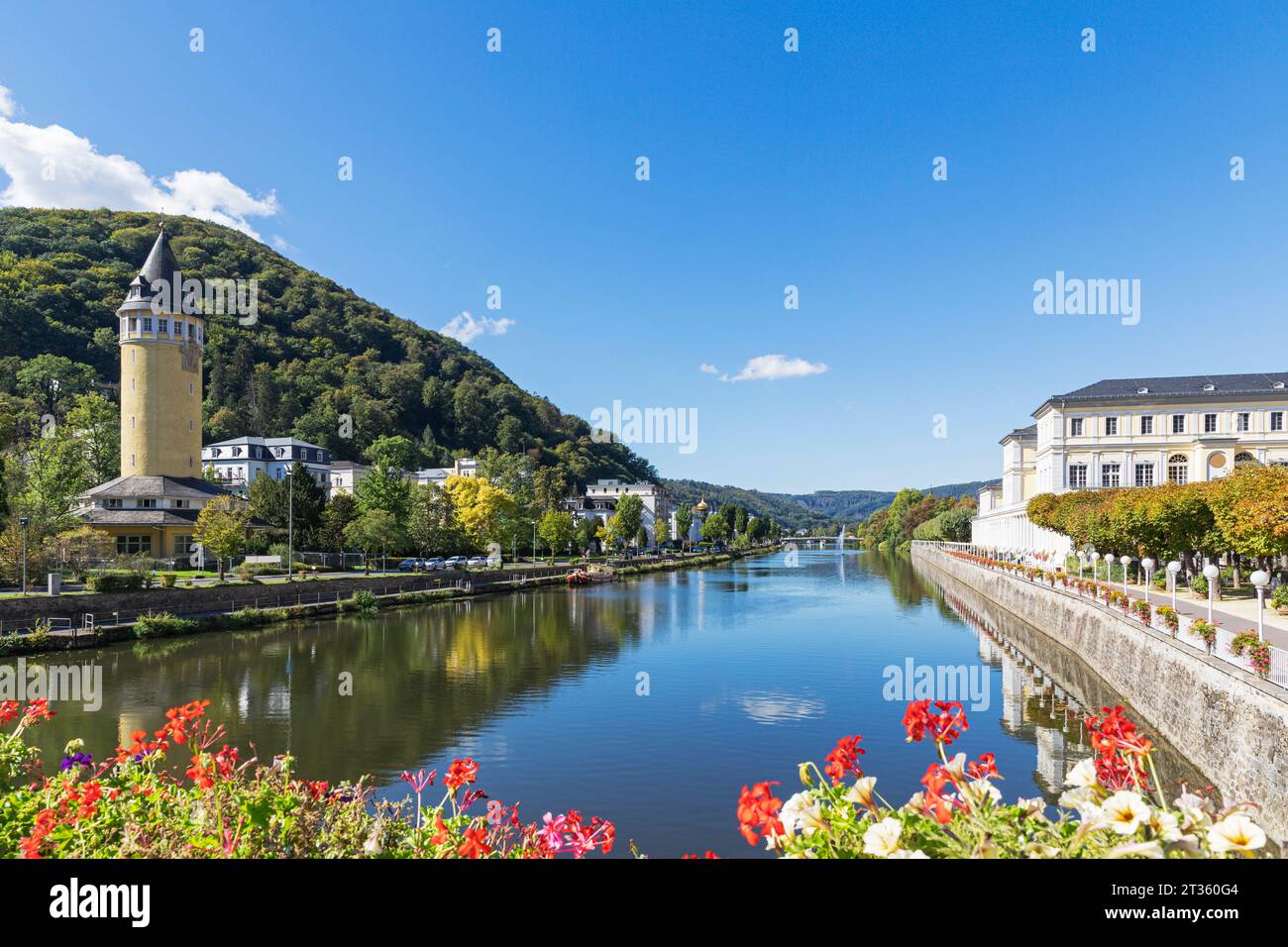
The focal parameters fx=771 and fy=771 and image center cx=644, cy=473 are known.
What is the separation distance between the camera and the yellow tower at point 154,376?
53.0 meters

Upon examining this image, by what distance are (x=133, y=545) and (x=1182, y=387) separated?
3094 inches

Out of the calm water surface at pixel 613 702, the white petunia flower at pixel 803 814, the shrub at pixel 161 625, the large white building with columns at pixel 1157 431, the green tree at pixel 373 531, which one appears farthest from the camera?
the large white building with columns at pixel 1157 431

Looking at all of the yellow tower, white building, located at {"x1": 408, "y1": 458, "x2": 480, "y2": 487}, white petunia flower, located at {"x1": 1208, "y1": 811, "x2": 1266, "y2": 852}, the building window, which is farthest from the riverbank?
white building, located at {"x1": 408, "y1": 458, "x2": 480, "y2": 487}

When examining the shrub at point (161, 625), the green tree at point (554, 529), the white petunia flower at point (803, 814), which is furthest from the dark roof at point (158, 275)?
the white petunia flower at point (803, 814)

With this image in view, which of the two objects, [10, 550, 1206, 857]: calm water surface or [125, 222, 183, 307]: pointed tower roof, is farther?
[125, 222, 183, 307]: pointed tower roof

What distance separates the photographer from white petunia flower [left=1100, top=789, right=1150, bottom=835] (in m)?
2.38

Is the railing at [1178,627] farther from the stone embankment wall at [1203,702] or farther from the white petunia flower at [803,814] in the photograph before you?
the white petunia flower at [803,814]

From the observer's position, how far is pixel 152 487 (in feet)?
165

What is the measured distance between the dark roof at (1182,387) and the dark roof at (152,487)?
219 feet

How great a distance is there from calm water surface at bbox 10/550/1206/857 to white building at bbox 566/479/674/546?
290 ft

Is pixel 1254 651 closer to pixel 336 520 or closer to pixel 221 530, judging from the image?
pixel 221 530

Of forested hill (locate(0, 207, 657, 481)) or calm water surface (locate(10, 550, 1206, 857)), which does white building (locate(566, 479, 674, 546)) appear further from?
calm water surface (locate(10, 550, 1206, 857))

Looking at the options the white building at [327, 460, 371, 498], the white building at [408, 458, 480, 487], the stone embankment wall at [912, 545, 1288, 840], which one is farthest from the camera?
the white building at [408, 458, 480, 487]
